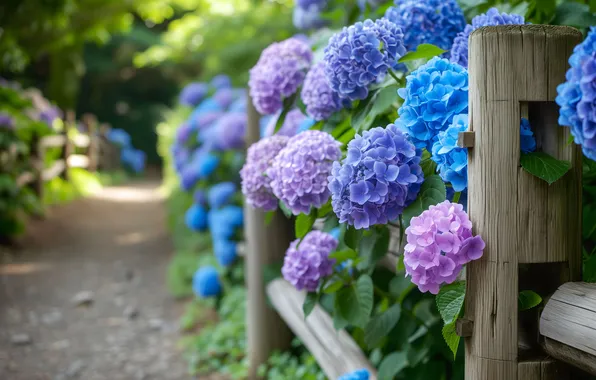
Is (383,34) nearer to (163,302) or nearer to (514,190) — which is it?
(514,190)

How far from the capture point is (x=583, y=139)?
39.4 inches

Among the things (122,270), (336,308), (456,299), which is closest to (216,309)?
(122,270)

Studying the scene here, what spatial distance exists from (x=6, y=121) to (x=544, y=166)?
22.0 feet

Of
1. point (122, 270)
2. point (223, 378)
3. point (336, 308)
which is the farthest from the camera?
point (122, 270)

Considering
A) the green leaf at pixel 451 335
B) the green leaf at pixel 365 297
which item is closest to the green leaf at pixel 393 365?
the green leaf at pixel 365 297

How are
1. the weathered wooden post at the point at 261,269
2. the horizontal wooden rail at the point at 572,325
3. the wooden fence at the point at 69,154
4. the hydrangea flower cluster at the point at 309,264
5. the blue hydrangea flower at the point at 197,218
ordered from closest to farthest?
the horizontal wooden rail at the point at 572,325 < the hydrangea flower cluster at the point at 309,264 < the weathered wooden post at the point at 261,269 < the blue hydrangea flower at the point at 197,218 < the wooden fence at the point at 69,154

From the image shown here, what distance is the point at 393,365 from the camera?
6.84 ft

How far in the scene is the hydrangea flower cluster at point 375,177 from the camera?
54.5 inches

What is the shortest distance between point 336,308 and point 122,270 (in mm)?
4618

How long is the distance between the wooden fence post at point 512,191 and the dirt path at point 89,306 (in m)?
2.70

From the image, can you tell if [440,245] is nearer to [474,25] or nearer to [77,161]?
[474,25]

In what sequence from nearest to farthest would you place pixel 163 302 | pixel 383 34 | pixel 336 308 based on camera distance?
pixel 383 34 → pixel 336 308 → pixel 163 302

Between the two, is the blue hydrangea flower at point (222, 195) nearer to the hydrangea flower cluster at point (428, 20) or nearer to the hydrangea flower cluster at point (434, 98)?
the hydrangea flower cluster at point (428, 20)

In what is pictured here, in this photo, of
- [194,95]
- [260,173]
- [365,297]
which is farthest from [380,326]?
[194,95]
